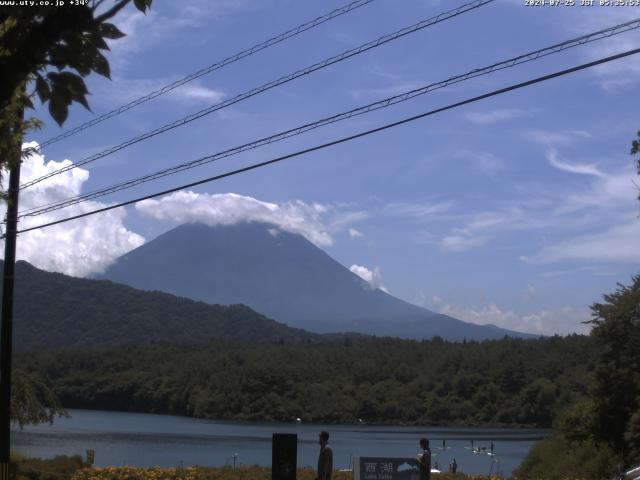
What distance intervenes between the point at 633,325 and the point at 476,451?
191ft

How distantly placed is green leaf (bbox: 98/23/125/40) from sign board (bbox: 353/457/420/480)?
1211 centimetres

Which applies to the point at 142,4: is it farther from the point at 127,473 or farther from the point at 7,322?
the point at 127,473

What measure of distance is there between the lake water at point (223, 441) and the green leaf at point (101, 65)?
39.4 metres

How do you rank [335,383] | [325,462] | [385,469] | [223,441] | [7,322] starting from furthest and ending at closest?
[335,383], [223,441], [7,322], [385,469], [325,462]

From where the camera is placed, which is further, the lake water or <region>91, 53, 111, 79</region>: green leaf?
the lake water

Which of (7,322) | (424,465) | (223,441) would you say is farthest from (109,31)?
(223,441)

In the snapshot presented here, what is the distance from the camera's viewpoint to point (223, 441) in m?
83.1

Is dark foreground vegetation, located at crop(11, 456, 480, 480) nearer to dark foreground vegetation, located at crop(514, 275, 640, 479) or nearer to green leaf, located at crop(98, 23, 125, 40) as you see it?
dark foreground vegetation, located at crop(514, 275, 640, 479)

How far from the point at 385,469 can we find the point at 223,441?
6985 centimetres

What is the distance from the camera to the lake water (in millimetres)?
61344

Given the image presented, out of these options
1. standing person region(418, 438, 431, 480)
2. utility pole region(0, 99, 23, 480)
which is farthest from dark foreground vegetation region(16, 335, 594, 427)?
standing person region(418, 438, 431, 480)

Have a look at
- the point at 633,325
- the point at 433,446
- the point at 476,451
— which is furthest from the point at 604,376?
the point at 433,446

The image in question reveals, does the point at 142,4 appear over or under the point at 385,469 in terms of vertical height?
over

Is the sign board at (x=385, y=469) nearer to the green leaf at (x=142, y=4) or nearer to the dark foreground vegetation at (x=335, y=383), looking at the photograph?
the green leaf at (x=142, y=4)
